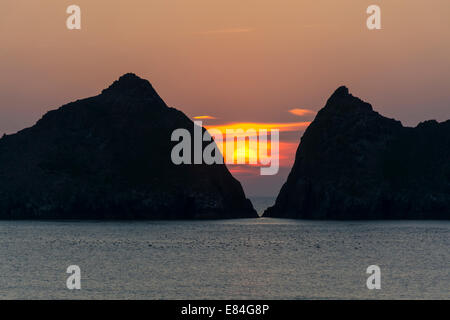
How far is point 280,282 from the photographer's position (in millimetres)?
82688

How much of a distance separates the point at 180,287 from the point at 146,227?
384ft

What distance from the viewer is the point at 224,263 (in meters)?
103

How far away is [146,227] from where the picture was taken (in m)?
194

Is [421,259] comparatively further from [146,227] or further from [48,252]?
[146,227]

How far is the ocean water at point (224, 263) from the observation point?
248 feet

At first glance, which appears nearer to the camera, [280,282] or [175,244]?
[280,282]

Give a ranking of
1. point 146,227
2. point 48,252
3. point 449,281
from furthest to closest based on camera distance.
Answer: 1. point 146,227
2. point 48,252
3. point 449,281

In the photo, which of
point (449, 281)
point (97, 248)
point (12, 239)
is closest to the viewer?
point (449, 281)

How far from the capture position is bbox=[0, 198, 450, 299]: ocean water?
75.6 meters

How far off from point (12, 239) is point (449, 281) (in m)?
91.0
